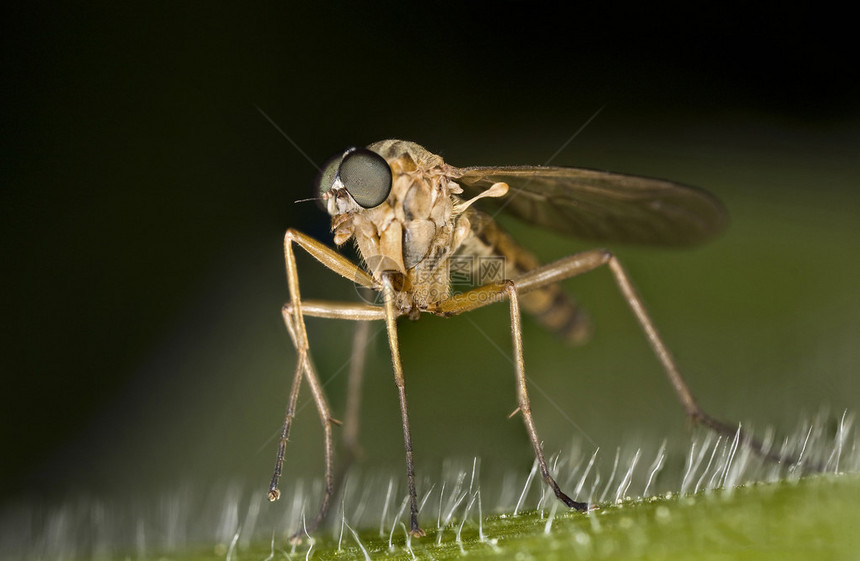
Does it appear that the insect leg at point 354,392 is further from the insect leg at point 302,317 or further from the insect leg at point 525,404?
the insect leg at point 525,404

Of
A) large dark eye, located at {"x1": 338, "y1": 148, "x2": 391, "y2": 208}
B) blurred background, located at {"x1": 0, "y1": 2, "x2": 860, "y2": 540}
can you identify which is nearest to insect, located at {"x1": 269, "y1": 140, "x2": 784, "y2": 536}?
large dark eye, located at {"x1": 338, "y1": 148, "x2": 391, "y2": 208}

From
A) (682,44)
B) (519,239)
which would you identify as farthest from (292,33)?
(682,44)

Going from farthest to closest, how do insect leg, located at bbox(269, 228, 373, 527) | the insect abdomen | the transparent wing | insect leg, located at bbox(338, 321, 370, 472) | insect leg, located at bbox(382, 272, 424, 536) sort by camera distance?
insect leg, located at bbox(338, 321, 370, 472) < the insect abdomen < the transparent wing < insect leg, located at bbox(269, 228, 373, 527) < insect leg, located at bbox(382, 272, 424, 536)

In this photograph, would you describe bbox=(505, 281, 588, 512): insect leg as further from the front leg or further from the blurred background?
the blurred background

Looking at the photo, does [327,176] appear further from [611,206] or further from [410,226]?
[611,206]

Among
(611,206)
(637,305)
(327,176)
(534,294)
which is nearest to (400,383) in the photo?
(327,176)

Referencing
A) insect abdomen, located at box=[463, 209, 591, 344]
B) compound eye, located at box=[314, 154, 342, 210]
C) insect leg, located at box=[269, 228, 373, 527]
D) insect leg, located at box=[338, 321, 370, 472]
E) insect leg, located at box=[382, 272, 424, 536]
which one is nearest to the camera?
insect leg, located at box=[382, 272, 424, 536]

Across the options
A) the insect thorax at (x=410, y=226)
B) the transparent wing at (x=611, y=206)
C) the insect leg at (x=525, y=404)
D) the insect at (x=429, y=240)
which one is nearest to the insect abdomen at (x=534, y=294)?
the insect at (x=429, y=240)

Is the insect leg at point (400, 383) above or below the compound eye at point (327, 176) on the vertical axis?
below
